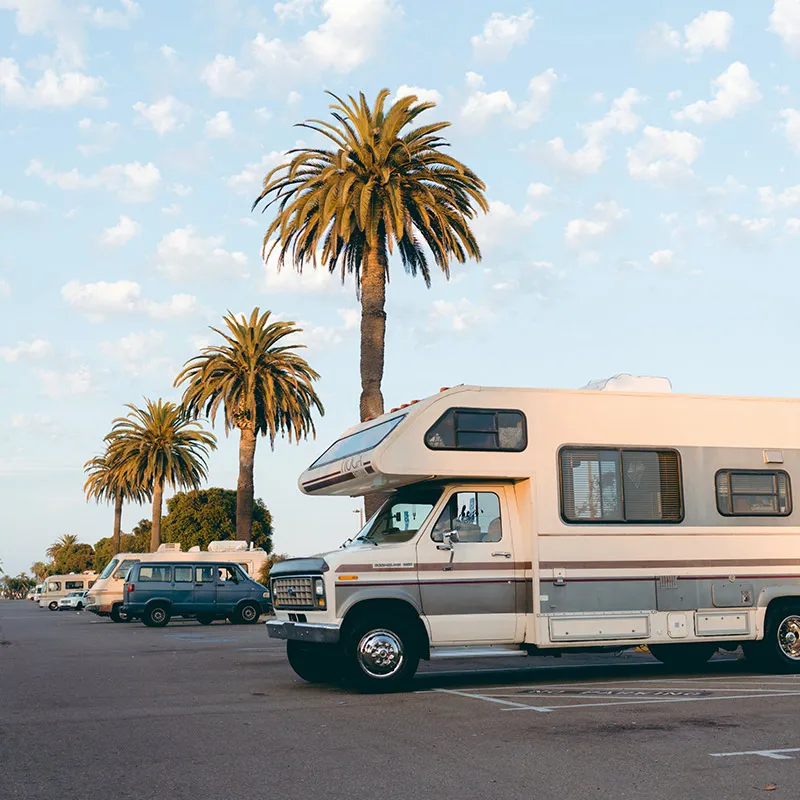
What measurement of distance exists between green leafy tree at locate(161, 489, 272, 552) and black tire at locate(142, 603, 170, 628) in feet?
146

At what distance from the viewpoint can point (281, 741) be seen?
30.0ft

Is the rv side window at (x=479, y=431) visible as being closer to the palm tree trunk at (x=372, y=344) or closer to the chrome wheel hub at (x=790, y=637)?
the chrome wheel hub at (x=790, y=637)

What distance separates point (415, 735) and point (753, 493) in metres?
6.75

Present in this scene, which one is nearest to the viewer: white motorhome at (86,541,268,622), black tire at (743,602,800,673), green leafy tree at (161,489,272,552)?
black tire at (743,602,800,673)

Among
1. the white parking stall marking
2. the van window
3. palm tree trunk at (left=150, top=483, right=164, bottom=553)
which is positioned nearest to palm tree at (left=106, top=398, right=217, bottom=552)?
palm tree trunk at (left=150, top=483, right=164, bottom=553)

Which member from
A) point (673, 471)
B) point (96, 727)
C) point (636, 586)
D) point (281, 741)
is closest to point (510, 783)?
point (281, 741)

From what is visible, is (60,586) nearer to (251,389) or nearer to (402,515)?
(251,389)

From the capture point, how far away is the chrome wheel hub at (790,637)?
14.0 m

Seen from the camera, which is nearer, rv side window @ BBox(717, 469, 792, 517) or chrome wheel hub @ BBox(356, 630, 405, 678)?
chrome wheel hub @ BBox(356, 630, 405, 678)

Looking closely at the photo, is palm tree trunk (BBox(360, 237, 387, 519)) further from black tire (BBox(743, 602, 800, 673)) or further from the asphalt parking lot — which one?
black tire (BBox(743, 602, 800, 673))

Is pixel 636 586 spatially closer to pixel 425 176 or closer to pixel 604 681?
pixel 604 681

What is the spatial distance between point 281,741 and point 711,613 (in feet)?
21.7

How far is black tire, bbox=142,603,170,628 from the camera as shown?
31.9 m

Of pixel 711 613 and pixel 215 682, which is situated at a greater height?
pixel 711 613
